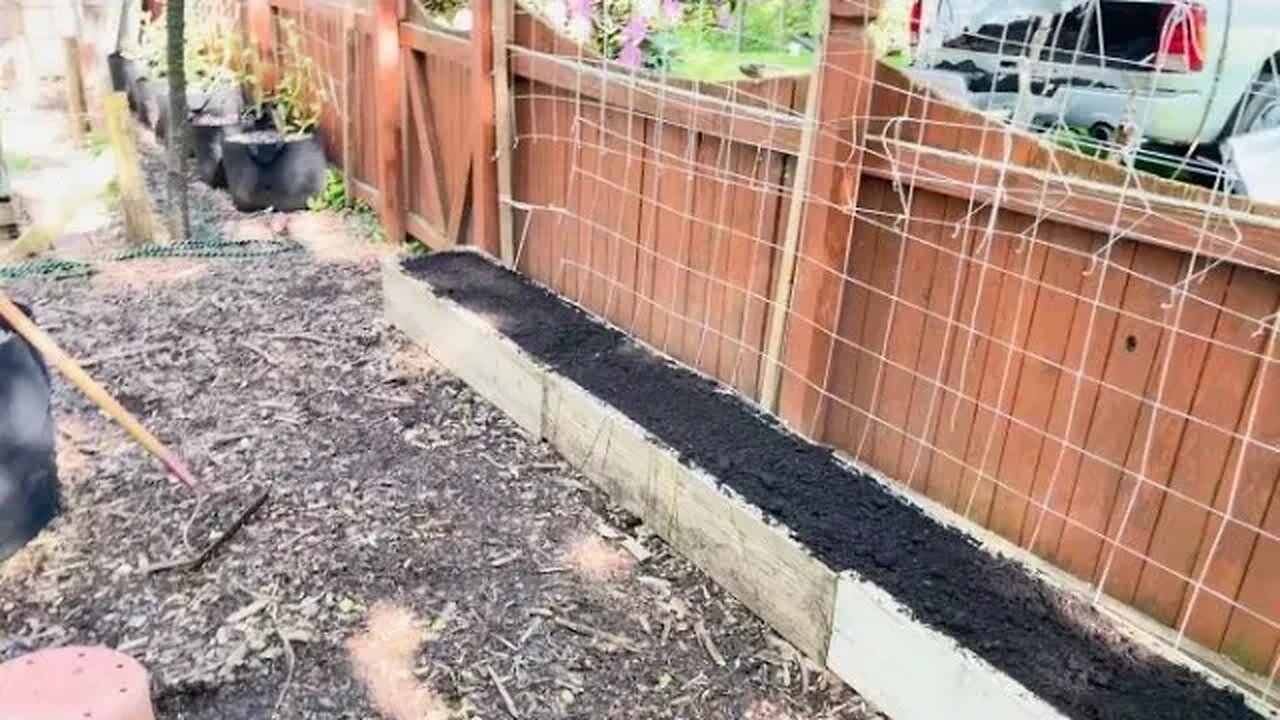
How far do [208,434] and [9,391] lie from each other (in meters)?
0.94

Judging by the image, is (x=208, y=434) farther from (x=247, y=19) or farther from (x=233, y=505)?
(x=247, y=19)

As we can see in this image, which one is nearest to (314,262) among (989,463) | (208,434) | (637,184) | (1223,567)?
(208,434)

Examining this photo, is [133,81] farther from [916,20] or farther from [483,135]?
[916,20]

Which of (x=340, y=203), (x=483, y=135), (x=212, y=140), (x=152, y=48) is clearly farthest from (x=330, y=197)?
(x=152, y=48)

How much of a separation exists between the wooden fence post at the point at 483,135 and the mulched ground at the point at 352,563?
79 centimetres

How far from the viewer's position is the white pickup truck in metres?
4.74

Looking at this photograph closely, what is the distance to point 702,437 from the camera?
3393 millimetres

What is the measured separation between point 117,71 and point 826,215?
8.98m

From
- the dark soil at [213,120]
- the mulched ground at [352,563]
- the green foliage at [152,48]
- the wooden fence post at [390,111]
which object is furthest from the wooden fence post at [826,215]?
the green foliage at [152,48]

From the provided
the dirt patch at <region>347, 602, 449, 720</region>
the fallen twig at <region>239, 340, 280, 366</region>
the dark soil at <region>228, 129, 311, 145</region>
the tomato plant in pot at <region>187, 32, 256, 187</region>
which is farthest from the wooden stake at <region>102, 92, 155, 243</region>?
the dirt patch at <region>347, 602, 449, 720</region>

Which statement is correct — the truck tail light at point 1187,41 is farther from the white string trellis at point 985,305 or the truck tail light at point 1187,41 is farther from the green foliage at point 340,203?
the green foliage at point 340,203

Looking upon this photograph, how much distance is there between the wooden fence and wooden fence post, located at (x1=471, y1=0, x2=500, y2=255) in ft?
1.03

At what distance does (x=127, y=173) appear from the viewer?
5.79 meters

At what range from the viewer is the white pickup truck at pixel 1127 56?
15.6ft
